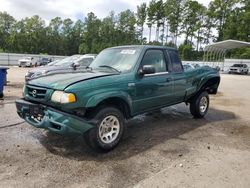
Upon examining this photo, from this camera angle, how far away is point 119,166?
3.71 metres

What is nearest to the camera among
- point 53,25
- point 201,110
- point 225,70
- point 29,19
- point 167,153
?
point 167,153

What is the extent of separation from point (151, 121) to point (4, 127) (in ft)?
11.5

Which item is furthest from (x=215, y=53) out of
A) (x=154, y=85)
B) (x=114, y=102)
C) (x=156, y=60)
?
(x=114, y=102)

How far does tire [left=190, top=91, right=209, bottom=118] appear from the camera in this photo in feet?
22.2

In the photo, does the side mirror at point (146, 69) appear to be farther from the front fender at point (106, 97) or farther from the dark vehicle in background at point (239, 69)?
the dark vehicle in background at point (239, 69)

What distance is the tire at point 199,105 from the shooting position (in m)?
6.76

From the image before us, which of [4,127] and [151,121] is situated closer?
[4,127]

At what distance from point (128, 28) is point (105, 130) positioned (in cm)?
7273

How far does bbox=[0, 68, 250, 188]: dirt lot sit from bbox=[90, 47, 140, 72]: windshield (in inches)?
57.3

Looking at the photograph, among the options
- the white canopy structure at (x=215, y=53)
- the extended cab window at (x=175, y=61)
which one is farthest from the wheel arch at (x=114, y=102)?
the white canopy structure at (x=215, y=53)

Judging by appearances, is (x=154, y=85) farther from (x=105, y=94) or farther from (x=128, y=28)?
(x=128, y=28)

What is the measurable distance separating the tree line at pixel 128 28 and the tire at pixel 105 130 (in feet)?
179

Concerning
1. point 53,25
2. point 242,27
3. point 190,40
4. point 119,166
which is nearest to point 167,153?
point 119,166

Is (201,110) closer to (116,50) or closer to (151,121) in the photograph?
(151,121)
